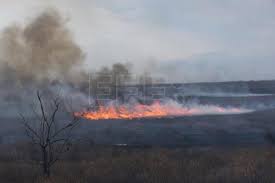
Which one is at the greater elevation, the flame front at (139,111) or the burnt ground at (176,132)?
the flame front at (139,111)

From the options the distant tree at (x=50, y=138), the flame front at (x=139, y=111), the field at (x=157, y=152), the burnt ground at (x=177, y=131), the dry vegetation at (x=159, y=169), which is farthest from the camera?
the flame front at (x=139, y=111)

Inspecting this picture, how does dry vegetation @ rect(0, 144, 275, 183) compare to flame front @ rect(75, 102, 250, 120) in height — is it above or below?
below

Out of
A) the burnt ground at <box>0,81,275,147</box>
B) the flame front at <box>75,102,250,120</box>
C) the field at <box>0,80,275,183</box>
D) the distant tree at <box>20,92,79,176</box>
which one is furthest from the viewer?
the flame front at <box>75,102,250,120</box>

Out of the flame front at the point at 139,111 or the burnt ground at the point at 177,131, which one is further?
the flame front at the point at 139,111

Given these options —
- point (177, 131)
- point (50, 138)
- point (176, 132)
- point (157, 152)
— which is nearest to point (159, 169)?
point (157, 152)

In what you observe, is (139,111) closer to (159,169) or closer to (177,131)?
(177,131)

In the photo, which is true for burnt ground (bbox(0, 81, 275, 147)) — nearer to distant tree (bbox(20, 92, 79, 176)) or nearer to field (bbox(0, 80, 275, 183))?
field (bbox(0, 80, 275, 183))

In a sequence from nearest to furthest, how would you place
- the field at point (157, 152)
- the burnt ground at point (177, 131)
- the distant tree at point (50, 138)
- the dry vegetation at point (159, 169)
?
1. the dry vegetation at point (159, 169)
2. the field at point (157, 152)
3. the distant tree at point (50, 138)
4. the burnt ground at point (177, 131)

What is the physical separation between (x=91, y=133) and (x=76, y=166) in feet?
29.9

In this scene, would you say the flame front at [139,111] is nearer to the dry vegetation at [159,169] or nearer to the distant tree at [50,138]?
the distant tree at [50,138]

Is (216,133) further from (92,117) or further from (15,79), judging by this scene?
(15,79)

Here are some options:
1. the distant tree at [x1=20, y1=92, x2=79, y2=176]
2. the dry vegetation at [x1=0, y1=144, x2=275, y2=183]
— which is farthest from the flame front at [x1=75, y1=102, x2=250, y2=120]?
the dry vegetation at [x1=0, y1=144, x2=275, y2=183]

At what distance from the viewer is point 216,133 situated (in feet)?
70.4

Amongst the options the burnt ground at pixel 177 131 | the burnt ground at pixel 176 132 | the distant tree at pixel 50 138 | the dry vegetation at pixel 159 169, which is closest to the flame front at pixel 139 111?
the burnt ground at pixel 177 131
